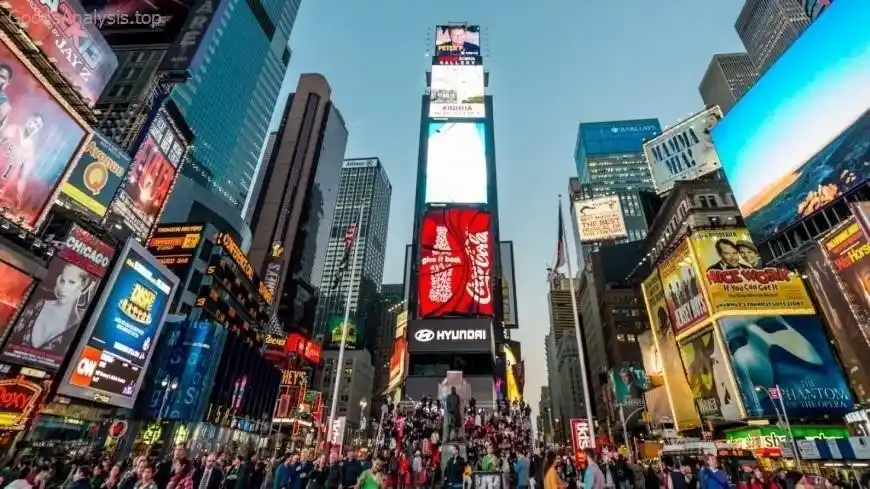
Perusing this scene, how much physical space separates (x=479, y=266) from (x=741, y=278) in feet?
75.2

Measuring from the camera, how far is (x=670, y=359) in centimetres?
4153

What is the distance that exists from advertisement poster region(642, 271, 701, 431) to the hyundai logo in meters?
24.0

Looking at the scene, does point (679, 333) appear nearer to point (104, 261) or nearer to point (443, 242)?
point (443, 242)

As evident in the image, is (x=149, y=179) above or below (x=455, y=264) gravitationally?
above

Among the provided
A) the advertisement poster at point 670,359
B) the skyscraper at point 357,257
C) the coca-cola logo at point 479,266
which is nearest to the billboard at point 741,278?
the advertisement poster at point 670,359

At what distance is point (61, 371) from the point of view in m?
25.8

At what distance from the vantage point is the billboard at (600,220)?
3613cm

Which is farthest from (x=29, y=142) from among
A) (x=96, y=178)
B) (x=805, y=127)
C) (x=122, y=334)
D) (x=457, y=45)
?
(x=457, y=45)

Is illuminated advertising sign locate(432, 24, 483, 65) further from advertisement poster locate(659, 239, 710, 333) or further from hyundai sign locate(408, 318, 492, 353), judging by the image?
hyundai sign locate(408, 318, 492, 353)

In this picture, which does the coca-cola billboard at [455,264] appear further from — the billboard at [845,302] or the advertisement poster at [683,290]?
the billboard at [845,302]

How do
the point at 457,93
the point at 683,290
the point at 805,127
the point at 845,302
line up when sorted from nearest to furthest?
the point at 845,302 < the point at 805,127 < the point at 683,290 < the point at 457,93

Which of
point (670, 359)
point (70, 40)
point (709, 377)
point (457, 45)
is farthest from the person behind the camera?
point (457, 45)

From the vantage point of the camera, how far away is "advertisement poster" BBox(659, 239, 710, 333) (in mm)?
35219

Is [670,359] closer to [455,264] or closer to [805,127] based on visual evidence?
[805,127]
